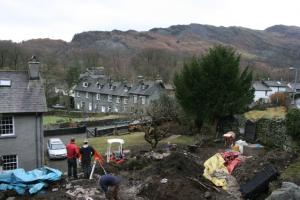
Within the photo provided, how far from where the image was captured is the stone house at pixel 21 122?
25.4 metres

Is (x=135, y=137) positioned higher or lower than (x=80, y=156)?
lower

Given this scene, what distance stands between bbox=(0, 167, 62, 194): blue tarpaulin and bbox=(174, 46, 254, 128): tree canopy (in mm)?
18690

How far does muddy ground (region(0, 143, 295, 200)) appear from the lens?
15.9 meters

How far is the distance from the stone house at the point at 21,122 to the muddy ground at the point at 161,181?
7595mm

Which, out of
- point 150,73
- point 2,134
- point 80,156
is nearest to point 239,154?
point 80,156

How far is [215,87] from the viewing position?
33594 millimetres

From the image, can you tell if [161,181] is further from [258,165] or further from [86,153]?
[258,165]

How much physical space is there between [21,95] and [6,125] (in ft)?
7.70

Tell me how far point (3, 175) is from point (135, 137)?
73.6 ft

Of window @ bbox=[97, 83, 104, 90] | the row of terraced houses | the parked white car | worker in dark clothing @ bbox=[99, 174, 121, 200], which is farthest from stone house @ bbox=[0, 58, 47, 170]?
window @ bbox=[97, 83, 104, 90]

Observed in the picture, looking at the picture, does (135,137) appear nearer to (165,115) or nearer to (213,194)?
(165,115)

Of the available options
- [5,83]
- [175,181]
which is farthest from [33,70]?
[175,181]

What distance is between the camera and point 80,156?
1945 centimetres

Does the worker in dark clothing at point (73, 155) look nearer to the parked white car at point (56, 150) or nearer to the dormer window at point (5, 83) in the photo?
the dormer window at point (5, 83)
